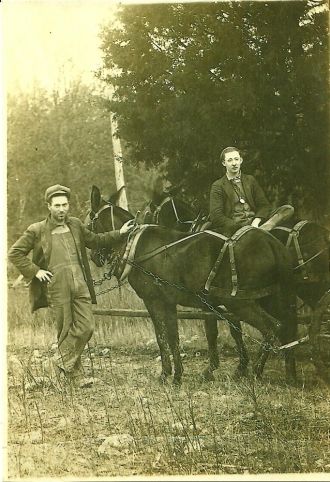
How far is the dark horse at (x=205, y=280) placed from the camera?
5.57 m

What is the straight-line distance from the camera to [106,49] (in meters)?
5.96

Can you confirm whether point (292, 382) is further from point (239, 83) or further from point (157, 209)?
point (239, 83)

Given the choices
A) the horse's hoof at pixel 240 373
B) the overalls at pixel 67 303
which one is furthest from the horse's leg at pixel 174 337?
the overalls at pixel 67 303

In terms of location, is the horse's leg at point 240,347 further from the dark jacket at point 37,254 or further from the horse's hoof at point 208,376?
the dark jacket at point 37,254

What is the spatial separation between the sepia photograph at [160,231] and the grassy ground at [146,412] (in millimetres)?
17

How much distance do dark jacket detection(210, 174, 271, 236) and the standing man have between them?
130cm

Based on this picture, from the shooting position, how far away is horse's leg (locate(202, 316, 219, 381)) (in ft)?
18.8

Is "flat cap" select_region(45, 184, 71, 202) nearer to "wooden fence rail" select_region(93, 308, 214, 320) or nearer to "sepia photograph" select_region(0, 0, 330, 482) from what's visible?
"sepia photograph" select_region(0, 0, 330, 482)

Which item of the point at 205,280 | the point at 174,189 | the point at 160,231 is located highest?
the point at 174,189

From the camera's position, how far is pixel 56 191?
574cm

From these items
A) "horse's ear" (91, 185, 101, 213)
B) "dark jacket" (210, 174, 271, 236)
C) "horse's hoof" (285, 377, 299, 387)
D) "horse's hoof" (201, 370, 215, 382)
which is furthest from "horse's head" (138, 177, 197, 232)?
"horse's hoof" (285, 377, 299, 387)

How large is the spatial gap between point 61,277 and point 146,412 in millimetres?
1429

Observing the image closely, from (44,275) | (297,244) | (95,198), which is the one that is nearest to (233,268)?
(297,244)

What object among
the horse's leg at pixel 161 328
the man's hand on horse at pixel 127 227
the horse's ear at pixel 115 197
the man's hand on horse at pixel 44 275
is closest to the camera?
the man's hand on horse at pixel 44 275
